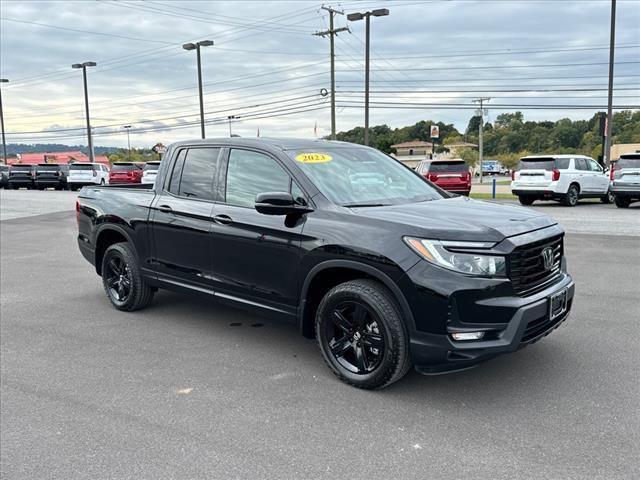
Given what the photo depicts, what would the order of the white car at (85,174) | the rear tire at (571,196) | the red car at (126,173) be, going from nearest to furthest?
the rear tire at (571,196)
the red car at (126,173)
the white car at (85,174)

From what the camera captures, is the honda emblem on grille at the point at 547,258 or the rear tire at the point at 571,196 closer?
the honda emblem on grille at the point at 547,258

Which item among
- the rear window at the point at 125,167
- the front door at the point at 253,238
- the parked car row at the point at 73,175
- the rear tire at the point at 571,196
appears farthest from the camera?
the rear window at the point at 125,167

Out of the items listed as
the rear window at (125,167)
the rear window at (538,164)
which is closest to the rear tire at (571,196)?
the rear window at (538,164)

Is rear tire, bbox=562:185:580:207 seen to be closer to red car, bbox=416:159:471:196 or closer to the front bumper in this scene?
red car, bbox=416:159:471:196

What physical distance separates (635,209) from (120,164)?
24.9 meters

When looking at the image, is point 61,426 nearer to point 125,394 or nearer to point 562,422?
point 125,394

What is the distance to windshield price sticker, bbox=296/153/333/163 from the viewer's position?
4520 millimetres

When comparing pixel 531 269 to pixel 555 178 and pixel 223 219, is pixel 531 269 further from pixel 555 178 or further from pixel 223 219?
pixel 555 178

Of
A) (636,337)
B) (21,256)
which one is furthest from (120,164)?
(636,337)

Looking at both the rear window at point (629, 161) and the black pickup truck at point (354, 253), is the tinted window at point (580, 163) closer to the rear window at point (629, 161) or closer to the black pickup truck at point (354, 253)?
the rear window at point (629, 161)

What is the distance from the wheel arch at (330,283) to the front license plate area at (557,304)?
99 cm

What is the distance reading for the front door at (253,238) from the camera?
428cm

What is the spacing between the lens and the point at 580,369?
4.25 meters

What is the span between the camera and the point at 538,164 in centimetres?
1808
